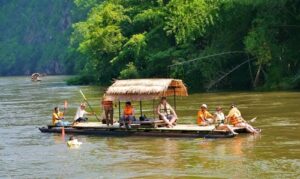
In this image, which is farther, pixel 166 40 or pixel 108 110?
pixel 166 40

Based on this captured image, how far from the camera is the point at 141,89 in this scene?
2845 centimetres

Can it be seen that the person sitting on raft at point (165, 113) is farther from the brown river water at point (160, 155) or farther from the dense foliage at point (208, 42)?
the dense foliage at point (208, 42)

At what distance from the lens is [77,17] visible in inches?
5994

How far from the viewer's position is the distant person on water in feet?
96.0

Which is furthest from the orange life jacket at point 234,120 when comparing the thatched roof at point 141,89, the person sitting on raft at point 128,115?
the person sitting on raft at point 128,115

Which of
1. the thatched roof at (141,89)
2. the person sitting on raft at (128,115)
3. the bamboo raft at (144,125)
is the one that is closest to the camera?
the bamboo raft at (144,125)

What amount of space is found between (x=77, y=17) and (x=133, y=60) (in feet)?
288

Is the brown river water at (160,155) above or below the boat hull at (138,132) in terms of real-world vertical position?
below

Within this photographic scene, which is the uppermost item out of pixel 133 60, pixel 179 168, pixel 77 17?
pixel 77 17

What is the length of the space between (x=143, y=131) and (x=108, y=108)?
244cm

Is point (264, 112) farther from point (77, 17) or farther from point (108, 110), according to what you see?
point (77, 17)

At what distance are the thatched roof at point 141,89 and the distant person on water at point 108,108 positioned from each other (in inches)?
12.3

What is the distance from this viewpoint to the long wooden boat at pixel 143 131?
84.5 feet

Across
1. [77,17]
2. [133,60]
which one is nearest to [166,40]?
[133,60]
